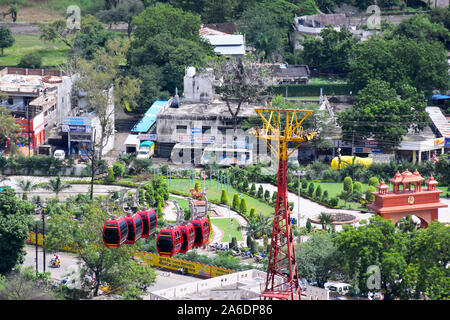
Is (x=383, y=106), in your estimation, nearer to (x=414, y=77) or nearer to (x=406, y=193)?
(x=414, y=77)

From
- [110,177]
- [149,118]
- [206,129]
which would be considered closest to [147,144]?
[206,129]

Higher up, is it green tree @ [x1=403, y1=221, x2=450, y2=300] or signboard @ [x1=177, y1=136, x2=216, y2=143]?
signboard @ [x1=177, y1=136, x2=216, y2=143]

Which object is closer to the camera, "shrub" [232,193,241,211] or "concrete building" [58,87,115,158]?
"shrub" [232,193,241,211]

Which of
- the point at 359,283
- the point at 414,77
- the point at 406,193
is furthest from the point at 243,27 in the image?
the point at 359,283

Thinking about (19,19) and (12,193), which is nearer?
(12,193)

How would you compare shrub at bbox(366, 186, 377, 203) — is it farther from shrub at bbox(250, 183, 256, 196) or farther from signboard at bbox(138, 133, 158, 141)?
signboard at bbox(138, 133, 158, 141)

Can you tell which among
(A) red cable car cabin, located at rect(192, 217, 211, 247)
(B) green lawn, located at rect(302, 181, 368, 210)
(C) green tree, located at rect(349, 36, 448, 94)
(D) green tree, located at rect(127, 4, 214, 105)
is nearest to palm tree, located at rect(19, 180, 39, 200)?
(B) green lawn, located at rect(302, 181, 368, 210)
